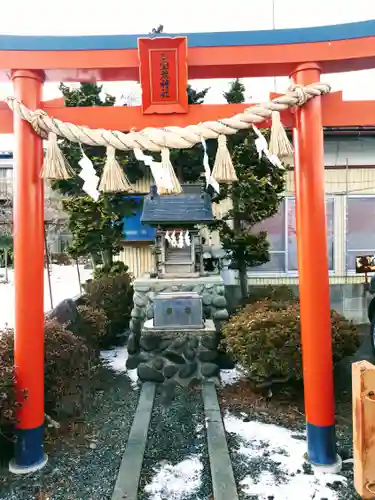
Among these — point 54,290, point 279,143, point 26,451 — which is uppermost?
point 279,143

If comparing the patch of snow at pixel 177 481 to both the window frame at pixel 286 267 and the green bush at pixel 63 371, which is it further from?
the window frame at pixel 286 267

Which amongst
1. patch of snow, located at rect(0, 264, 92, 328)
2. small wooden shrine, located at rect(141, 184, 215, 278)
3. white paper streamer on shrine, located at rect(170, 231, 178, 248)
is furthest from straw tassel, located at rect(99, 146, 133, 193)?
patch of snow, located at rect(0, 264, 92, 328)

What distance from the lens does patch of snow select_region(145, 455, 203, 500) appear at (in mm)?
2785

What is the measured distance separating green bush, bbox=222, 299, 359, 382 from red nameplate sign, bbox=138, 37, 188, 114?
251 centimetres

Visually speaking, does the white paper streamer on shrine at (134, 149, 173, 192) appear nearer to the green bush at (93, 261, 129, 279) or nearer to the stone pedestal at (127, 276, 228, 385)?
the stone pedestal at (127, 276, 228, 385)

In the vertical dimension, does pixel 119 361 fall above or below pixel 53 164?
below

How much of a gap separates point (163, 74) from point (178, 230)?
383 centimetres

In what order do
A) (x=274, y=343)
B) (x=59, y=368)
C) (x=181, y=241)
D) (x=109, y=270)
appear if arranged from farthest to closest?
(x=109, y=270)
(x=181, y=241)
(x=274, y=343)
(x=59, y=368)

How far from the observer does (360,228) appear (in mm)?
10672

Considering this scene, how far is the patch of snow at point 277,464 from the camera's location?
2.74m

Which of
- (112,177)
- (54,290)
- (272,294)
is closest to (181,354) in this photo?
(272,294)

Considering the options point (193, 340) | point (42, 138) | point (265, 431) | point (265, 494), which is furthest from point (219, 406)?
point (42, 138)

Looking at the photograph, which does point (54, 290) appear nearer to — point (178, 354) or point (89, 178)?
point (178, 354)

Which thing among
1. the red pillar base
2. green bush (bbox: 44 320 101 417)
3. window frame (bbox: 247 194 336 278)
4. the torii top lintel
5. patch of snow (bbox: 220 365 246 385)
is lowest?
patch of snow (bbox: 220 365 246 385)
